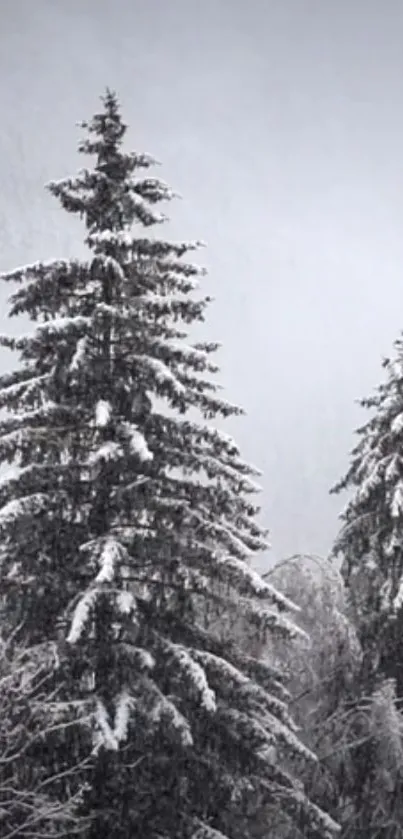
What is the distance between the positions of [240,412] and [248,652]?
5008 mm

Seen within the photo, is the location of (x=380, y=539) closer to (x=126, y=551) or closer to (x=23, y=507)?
(x=126, y=551)

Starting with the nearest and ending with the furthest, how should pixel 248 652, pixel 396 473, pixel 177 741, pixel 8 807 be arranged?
pixel 8 807
pixel 177 741
pixel 248 652
pixel 396 473

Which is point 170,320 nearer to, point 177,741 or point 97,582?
point 97,582

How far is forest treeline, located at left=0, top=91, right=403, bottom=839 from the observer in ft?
43.8

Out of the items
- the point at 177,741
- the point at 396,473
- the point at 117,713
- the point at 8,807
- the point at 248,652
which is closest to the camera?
the point at 8,807

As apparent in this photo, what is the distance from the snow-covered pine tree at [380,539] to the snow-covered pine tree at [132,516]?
5.00 metres

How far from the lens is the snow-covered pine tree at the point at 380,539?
19719mm

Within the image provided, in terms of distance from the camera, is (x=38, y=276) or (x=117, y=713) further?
(x=38, y=276)

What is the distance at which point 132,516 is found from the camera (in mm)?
14648

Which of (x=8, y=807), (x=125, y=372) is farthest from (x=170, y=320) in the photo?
(x=8, y=807)

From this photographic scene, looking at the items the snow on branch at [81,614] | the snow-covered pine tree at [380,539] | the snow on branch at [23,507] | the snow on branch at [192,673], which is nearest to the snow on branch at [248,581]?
the snow on branch at [192,673]

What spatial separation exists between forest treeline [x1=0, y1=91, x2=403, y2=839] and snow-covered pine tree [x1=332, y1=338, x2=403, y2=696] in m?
4.21

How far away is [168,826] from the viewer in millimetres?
14250

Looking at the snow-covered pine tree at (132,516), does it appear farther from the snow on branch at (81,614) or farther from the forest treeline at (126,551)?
the snow on branch at (81,614)
